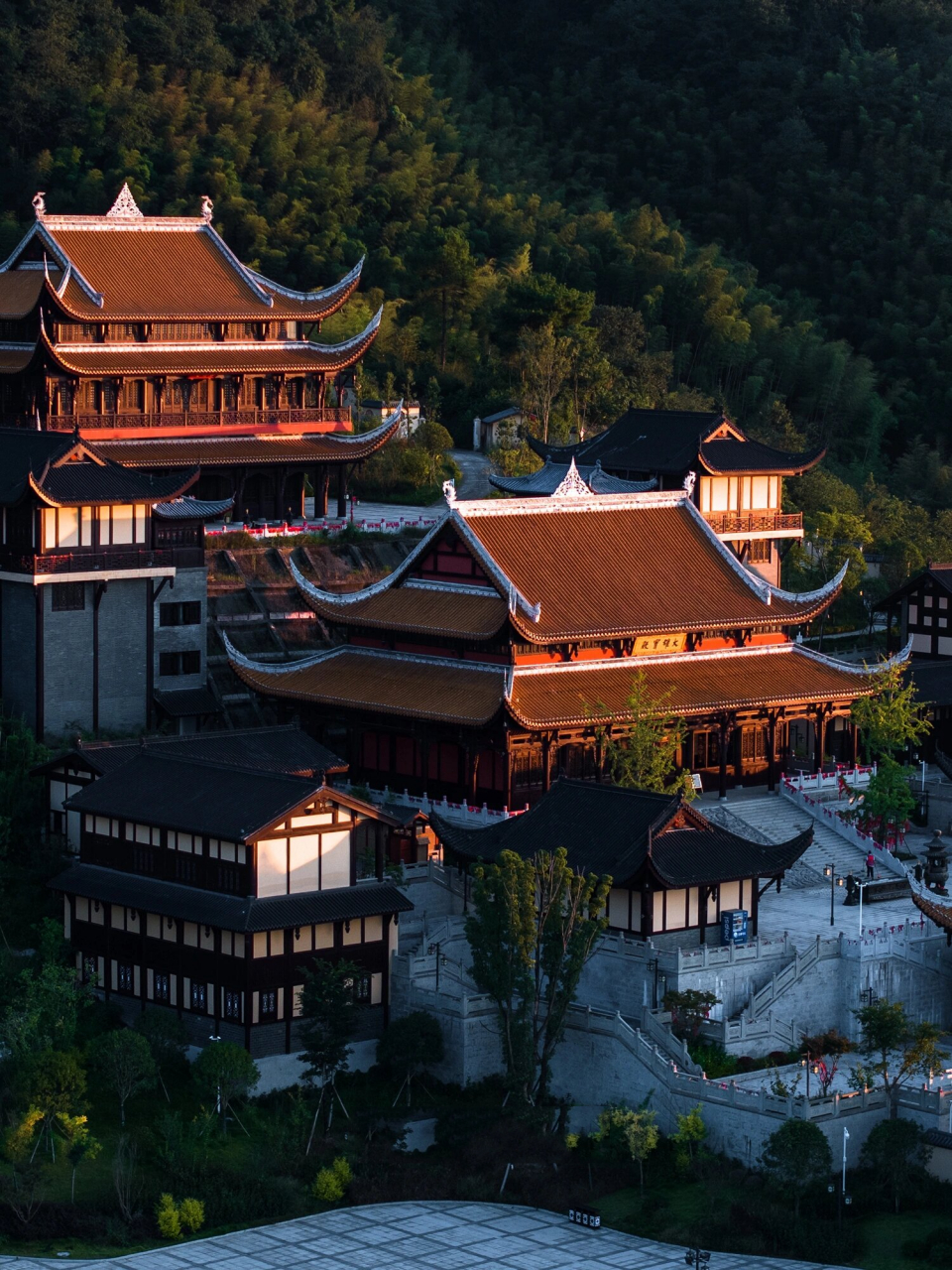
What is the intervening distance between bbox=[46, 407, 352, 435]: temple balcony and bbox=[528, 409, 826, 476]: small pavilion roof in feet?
22.1

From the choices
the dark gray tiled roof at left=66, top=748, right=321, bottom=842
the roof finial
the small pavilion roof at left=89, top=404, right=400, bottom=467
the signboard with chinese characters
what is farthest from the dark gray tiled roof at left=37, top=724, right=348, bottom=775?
the small pavilion roof at left=89, top=404, right=400, bottom=467

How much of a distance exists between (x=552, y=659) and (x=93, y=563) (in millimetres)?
11267

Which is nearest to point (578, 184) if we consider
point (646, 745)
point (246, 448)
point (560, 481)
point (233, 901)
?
point (560, 481)

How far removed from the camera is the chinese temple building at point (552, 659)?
229 ft

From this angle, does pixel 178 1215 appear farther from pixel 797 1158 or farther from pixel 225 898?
pixel 797 1158

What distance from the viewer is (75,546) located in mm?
70375

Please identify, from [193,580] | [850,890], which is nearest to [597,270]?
[193,580]

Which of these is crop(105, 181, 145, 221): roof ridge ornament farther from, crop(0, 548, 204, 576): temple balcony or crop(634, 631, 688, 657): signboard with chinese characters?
crop(634, 631, 688, 657): signboard with chinese characters

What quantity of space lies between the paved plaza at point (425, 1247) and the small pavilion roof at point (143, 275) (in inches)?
1353

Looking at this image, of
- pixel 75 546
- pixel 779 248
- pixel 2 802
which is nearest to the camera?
pixel 2 802

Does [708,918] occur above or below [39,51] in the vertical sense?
below

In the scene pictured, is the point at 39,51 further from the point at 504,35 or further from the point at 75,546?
the point at 75,546

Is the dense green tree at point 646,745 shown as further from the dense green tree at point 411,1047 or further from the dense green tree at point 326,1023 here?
the dense green tree at point 326,1023

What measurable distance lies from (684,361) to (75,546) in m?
54.8
